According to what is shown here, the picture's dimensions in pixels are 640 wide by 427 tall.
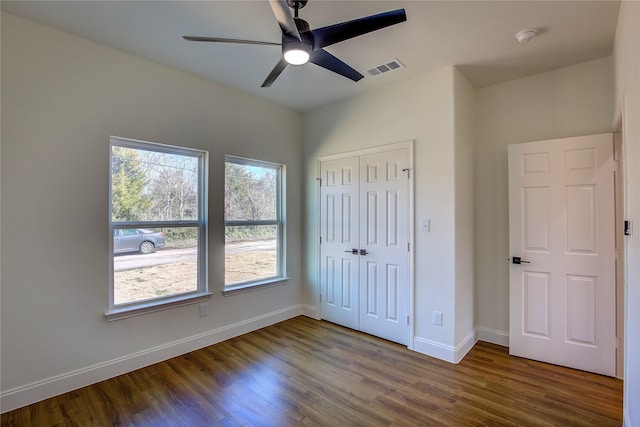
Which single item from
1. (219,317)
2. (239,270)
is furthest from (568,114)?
(219,317)

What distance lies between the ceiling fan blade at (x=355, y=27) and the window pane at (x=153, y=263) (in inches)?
89.9

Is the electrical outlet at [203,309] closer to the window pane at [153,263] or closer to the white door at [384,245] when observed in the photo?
the window pane at [153,263]

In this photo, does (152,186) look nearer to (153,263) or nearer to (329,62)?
(153,263)

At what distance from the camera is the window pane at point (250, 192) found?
3.48m

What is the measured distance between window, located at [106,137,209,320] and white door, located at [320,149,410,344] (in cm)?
154

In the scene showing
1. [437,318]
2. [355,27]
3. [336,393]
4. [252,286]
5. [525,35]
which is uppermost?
[525,35]

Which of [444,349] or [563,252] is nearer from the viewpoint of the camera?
[563,252]

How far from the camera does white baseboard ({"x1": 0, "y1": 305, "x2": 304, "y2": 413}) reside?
2.15 m

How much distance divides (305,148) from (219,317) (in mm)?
2444

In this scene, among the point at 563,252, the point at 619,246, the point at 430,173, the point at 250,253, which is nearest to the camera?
the point at 619,246

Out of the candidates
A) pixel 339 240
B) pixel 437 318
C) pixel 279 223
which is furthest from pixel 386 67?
pixel 437 318

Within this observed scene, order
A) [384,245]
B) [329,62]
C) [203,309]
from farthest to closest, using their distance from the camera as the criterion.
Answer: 1. [384,245]
2. [203,309]
3. [329,62]

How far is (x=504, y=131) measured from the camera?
321 centimetres

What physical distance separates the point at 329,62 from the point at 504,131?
2227mm
